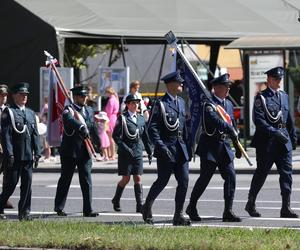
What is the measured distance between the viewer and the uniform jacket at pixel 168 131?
468 inches

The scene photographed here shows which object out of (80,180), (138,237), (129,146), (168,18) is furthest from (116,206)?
(168,18)

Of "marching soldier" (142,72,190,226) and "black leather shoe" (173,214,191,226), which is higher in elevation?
"marching soldier" (142,72,190,226)

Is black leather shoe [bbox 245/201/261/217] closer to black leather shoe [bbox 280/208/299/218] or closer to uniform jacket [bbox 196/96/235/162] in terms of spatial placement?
black leather shoe [bbox 280/208/299/218]

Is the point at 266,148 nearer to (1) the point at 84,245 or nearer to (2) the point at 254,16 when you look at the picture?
(1) the point at 84,245

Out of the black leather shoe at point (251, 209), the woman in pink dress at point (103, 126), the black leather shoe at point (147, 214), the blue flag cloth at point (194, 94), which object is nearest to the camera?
the black leather shoe at point (147, 214)

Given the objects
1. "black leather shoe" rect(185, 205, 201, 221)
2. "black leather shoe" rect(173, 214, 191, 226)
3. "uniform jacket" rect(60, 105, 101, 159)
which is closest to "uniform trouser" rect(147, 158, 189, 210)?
"black leather shoe" rect(173, 214, 191, 226)

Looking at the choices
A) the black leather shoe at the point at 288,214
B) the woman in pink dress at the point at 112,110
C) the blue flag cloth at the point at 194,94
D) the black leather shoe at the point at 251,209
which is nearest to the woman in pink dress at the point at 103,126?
the woman in pink dress at the point at 112,110

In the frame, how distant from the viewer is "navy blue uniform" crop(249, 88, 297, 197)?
12.8 meters

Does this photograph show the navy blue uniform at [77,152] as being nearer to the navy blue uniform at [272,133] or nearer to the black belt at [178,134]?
the black belt at [178,134]

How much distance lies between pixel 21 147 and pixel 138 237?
125 inches

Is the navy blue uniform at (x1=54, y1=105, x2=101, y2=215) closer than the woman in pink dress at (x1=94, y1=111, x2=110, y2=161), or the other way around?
the navy blue uniform at (x1=54, y1=105, x2=101, y2=215)

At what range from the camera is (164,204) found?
15.2 meters

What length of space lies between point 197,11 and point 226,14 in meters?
0.95

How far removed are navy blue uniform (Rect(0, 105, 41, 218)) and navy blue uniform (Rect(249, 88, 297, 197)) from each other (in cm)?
285
